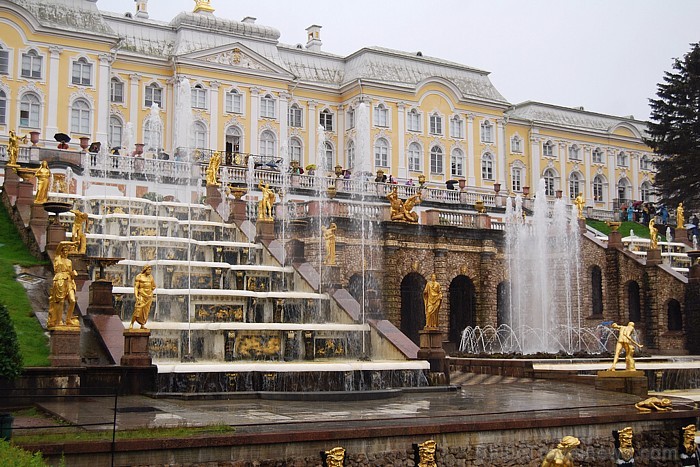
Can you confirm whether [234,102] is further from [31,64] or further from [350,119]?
[31,64]

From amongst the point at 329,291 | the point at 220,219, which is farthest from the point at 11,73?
the point at 329,291

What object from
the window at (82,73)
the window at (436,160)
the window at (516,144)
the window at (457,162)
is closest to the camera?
the window at (82,73)

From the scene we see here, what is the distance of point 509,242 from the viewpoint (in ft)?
133

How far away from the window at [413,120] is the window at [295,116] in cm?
808

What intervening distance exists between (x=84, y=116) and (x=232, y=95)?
34.3 feet

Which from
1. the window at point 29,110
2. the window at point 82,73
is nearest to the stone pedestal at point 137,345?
the window at point 29,110

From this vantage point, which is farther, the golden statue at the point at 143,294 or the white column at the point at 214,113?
the white column at the point at 214,113

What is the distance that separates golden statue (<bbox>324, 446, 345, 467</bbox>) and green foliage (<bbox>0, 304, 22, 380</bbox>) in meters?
4.97

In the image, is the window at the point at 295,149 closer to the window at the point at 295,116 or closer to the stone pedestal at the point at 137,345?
the window at the point at 295,116

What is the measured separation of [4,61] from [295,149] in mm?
20898

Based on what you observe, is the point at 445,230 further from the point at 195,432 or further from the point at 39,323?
the point at 195,432

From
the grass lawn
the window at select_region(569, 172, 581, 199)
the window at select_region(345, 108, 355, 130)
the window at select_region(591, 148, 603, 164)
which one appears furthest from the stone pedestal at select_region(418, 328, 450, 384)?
the window at select_region(591, 148, 603, 164)

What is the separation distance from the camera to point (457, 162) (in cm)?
6875

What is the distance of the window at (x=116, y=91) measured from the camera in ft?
189
